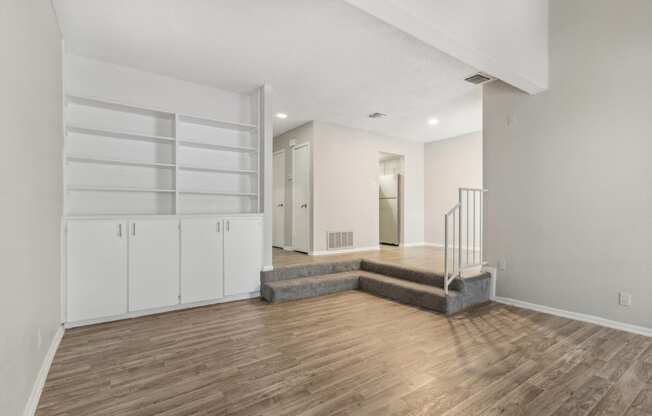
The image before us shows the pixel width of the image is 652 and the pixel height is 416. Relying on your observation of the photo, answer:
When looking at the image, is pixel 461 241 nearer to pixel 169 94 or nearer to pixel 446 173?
pixel 446 173

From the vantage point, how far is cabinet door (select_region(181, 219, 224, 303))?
3533 mm

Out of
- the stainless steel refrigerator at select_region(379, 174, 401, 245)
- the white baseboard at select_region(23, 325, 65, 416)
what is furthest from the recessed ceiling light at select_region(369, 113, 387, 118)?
the white baseboard at select_region(23, 325, 65, 416)

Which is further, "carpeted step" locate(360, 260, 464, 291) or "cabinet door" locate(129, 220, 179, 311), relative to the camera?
"carpeted step" locate(360, 260, 464, 291)

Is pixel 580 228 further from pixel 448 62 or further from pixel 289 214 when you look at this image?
pixel 289 214

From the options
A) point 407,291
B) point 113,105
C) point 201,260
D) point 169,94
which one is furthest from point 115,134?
point 407,291

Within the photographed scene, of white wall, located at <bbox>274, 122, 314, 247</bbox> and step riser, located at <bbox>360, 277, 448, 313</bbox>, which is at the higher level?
white wall, located at <bbox>274, 122, 314, 247</bbox>

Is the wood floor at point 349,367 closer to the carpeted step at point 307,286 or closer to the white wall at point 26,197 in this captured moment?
the white wall at point 26,197

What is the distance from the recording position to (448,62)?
11.2ft

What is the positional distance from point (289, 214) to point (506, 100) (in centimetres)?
411

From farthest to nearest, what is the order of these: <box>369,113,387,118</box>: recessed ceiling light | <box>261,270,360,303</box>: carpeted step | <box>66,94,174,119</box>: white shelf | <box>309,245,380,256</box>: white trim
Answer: <box>309,245,380,256</box>: white trim, <box>369,113,387,118</box>: recessed ceiling light, <box>261,270,360,303</box>: carpeted step, <box>66,94,174,119</box>: white shelf

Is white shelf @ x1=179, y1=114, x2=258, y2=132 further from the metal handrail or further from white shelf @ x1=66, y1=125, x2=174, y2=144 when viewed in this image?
the metal handrail

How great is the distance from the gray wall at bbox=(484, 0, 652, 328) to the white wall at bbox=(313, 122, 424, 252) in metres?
2.70

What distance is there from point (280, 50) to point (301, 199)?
10.2 ft

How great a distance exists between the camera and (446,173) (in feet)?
22.6
